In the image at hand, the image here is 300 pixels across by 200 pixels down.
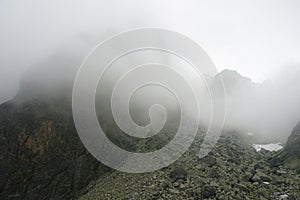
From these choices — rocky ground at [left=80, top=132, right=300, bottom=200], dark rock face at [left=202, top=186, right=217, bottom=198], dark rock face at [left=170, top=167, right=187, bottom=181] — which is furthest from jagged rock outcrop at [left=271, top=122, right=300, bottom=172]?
dark rock face at [left=170, top=167, right=187, bottom=181]

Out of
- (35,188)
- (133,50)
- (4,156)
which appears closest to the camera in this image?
(35,188)

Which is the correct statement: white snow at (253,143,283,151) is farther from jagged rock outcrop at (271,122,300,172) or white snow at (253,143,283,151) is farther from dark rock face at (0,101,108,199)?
dark rock face at (0,101,108,199)

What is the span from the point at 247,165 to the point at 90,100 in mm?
40321

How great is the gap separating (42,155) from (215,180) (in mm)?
39731

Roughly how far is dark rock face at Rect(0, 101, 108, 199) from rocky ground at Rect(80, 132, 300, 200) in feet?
49.2

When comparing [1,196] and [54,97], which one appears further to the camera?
[54,97]

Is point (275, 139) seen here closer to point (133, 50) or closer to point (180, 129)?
point (180, 129)

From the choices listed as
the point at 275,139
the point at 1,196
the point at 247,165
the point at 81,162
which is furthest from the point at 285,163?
the point at 1,196

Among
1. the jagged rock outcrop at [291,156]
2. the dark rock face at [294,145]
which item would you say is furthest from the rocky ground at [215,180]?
the dark rock face at [294,145]

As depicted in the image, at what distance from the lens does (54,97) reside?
64.9m

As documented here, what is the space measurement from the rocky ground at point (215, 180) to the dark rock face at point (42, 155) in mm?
14998

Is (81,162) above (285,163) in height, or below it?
below

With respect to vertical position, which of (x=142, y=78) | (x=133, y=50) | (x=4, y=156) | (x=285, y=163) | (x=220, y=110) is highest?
(x=133, y=50)

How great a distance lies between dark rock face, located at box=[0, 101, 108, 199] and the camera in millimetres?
49562
